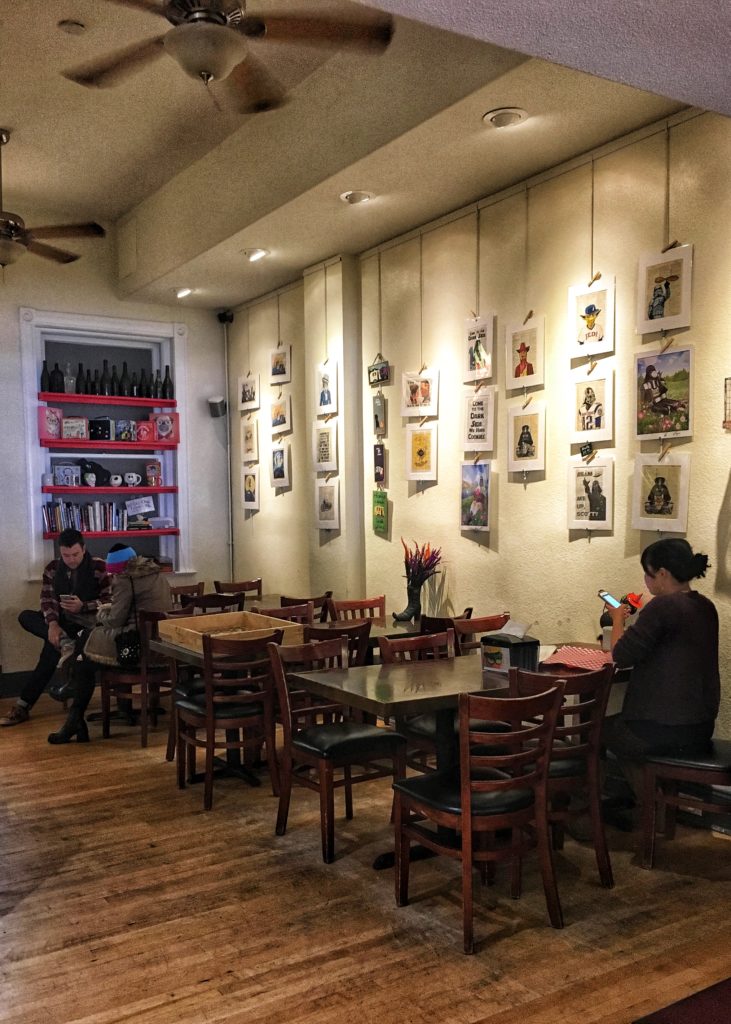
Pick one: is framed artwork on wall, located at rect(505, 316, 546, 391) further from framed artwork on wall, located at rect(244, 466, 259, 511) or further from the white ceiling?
framed artwork on wall, located at rect(244, 466, 259, 511)

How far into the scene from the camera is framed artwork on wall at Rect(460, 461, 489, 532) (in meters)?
5.61

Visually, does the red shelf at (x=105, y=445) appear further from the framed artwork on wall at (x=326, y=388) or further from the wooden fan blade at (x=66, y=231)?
the wooden fan blade at (x=66, y=231)

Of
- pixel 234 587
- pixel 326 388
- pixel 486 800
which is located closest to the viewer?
pixel 486 800

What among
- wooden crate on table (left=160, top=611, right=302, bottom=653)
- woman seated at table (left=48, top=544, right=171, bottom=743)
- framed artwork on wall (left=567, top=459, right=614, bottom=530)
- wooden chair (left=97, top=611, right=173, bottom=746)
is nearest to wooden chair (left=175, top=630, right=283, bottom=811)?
wooden crate on table (left=160, top=611, right=302, bottom=653)

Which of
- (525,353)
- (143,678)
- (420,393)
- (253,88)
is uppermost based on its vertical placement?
(253,88)

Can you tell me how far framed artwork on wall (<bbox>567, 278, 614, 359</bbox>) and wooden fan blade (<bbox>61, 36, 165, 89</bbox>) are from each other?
Answer: 2.44 metres

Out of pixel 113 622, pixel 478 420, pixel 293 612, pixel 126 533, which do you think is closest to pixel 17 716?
pixel 113 622

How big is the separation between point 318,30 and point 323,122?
4.95 ft

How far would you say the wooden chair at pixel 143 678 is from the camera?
5.61 metres

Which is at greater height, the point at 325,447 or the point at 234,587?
the point at 325,447

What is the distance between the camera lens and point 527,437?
530cm

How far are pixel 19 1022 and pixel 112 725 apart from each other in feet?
12.6

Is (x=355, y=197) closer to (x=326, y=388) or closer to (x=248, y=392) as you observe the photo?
(x=326, y=388)

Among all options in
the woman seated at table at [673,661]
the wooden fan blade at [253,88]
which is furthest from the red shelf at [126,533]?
the woman seated at table at [673,661]
